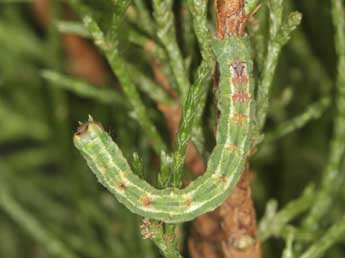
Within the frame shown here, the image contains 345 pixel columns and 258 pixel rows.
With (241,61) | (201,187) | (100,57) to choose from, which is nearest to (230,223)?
(201,187)

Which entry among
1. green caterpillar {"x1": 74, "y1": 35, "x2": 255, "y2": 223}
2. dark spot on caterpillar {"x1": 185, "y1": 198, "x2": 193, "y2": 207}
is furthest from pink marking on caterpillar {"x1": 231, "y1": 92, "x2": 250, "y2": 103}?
dark spot on caterpillar {"x1": 185, "y1": 198, "x2": 193, "y2": 207}

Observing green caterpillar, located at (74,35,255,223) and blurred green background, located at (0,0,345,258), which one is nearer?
green caterpillar, located at (74,35,255,223)

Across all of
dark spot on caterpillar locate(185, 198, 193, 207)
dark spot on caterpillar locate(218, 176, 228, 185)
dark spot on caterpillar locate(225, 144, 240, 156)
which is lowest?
dark spot on caterpillar locate(185, 198, 193, 207)

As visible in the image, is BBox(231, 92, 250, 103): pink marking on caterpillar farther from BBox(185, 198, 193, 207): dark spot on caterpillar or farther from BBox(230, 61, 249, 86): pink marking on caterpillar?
BBox(185, 198, 193, 207): dark spot on caterpillar

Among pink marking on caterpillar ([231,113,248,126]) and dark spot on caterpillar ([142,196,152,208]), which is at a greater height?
pink marking on caterpillar ([231,113,248,126])

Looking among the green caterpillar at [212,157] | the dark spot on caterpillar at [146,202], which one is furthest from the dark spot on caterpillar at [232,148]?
the dark spot on caterpillar at [146,202]

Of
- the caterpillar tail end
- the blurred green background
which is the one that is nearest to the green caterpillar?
the caterpillar tail end

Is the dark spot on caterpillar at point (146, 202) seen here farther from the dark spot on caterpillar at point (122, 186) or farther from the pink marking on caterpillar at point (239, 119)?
the pink marking on caterpillar at point (239, 119)
